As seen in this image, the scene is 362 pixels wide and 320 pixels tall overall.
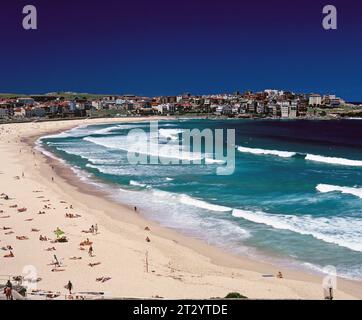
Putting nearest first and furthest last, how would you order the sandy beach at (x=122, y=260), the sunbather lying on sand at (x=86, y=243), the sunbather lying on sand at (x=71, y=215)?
the sandy beach at (x=122, y=260) → the sunbather lying on sand at (x=86, y=243) → the sunbather lying on sand at (x=71, y=215)

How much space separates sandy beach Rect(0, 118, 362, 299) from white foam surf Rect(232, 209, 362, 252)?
10.2ft

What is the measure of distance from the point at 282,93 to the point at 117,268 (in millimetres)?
193373

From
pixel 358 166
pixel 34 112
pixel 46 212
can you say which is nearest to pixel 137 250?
pixel 46 212

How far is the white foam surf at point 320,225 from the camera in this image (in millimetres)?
15021

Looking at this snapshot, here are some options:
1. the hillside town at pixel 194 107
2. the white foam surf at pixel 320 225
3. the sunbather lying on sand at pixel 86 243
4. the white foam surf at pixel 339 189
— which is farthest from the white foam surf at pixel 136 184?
the hillside town at pixel 194 107

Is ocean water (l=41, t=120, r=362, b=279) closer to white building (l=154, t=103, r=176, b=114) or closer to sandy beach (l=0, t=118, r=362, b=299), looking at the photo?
sandy beach (l=0, t=118, r=362, b=299)

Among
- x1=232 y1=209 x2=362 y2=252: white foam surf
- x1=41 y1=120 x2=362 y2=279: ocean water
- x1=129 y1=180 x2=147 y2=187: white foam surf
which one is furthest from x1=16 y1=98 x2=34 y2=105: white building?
x1=232 y1=209 x2=362 y2=252: white foam surf

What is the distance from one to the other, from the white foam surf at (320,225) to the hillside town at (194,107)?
124241 mm

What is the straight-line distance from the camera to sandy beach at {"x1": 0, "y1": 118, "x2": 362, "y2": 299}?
11234mm

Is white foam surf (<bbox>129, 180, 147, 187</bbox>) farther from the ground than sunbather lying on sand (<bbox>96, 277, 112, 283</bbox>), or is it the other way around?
white foam surf (<bbox>129, 180, 147, 187</bbox>)

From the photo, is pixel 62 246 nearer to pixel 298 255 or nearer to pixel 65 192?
pixel 298 255

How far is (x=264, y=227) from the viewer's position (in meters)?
16.9

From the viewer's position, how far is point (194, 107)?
179125 mm

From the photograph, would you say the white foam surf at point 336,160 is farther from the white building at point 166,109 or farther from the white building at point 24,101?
the white building at point 24,101
